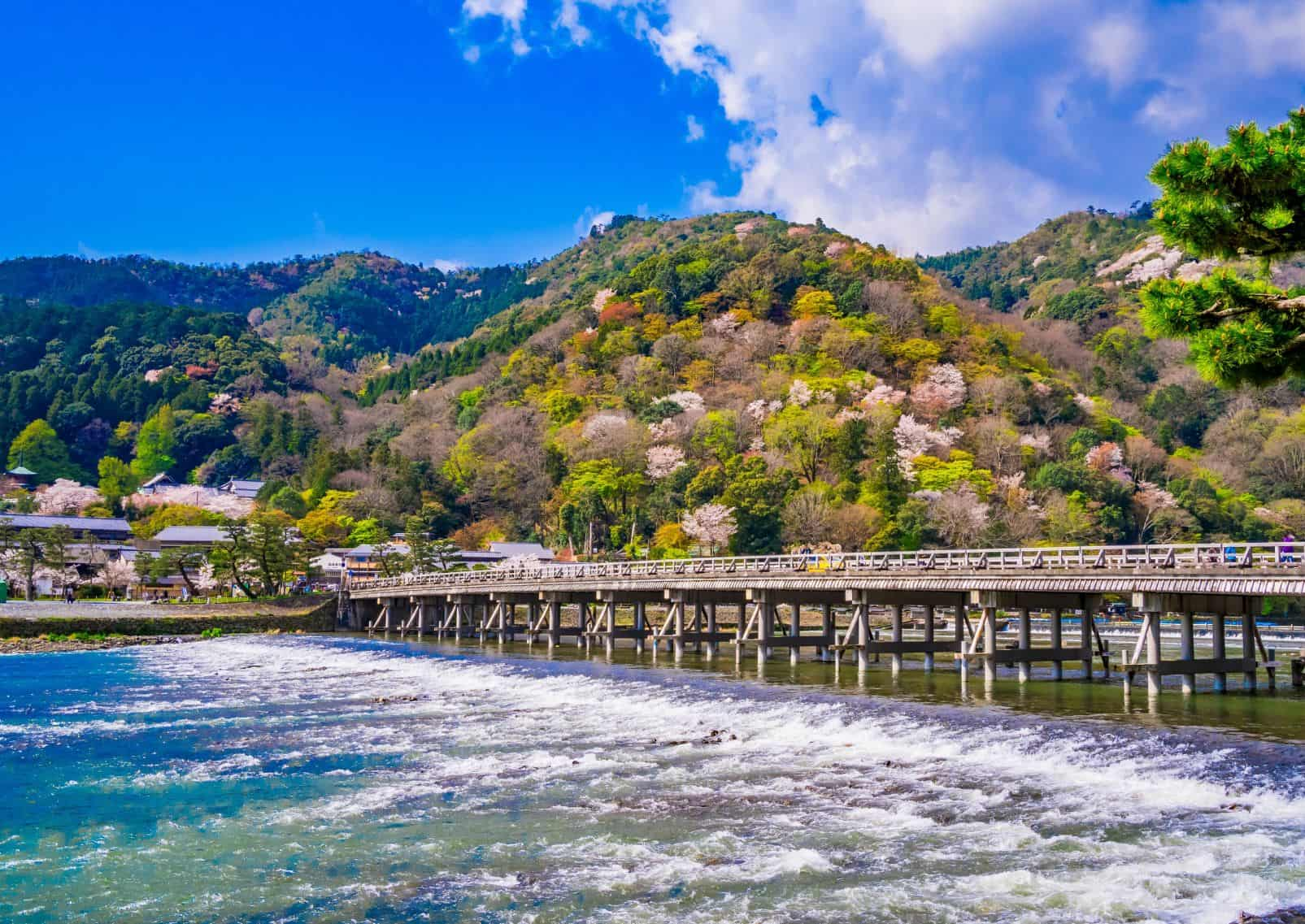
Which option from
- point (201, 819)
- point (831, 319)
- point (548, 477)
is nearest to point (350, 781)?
point (201, 819)

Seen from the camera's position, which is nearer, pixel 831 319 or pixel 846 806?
pixel 846 806

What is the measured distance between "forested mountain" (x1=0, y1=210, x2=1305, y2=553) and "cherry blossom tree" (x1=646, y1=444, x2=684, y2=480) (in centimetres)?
→ 27

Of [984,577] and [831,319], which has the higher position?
[831,319]

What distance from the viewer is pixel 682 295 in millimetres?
112438

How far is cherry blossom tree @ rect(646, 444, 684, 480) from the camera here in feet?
275

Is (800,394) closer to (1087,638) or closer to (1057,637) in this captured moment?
(1057,637)

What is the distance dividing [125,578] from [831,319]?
63.6m

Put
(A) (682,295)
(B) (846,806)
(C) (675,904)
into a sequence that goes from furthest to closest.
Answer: (A) (682,295) → (B) (846,806) → (C) (675,904)

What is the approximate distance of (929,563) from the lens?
31.9 meters

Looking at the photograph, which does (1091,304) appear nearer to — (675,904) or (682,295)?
(682,295)

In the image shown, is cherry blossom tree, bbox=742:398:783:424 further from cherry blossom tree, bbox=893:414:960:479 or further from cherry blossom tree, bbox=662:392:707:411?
cherry blossom tree, bbox=893:414:960:479

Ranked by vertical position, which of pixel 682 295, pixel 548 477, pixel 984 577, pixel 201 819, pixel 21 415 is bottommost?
pixel 201 819

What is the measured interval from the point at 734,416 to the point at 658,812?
71.1 meters

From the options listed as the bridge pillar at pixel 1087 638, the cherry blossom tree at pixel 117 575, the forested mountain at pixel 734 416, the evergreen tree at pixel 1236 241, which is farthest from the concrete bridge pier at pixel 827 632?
the cherry blossom tree at pixel 117 575
